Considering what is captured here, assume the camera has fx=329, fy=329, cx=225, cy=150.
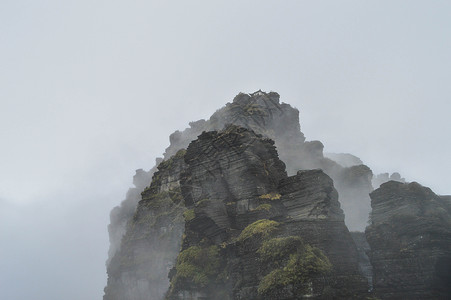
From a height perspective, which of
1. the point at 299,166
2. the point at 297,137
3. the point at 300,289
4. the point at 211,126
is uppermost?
the point at 211,126

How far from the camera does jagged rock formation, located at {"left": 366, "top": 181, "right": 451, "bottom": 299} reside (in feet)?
64.9

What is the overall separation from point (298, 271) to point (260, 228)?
18.6 ft

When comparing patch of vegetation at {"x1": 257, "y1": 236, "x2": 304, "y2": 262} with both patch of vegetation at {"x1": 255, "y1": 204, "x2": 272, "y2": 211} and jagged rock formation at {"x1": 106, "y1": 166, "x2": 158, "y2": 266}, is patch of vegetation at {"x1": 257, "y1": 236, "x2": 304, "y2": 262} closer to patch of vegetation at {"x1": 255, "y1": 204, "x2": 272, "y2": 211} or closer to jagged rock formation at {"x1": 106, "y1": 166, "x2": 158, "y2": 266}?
patch of vegetation at {"x1": 255, "y1": 204, "x2": 272, "y2": 211}

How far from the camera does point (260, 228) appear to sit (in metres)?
24.5

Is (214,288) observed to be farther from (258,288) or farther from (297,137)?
(297,137)

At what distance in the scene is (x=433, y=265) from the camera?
64.7 feet

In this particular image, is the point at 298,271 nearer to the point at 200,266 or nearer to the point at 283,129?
the point at 200,266

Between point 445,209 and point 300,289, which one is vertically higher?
point 445,209

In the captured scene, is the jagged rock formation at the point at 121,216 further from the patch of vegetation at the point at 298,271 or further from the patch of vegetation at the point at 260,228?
the patch of vegetation at the point at 298,271

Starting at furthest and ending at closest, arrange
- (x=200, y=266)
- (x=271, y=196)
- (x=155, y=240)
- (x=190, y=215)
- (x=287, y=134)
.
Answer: (x=287, y=134), (x=155, y=240), (x=190, y=215), (x=200, y=266), (x=271, y=196)

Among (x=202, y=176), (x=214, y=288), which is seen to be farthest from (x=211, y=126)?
(x=214, y=288)

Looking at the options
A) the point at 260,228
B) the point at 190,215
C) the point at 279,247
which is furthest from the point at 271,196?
the point at 190,215

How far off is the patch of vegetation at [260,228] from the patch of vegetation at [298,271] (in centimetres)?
348

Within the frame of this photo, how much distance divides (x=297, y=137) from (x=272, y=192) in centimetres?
6019
